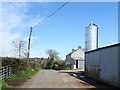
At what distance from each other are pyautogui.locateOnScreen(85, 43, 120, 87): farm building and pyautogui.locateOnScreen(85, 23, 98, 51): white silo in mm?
17131

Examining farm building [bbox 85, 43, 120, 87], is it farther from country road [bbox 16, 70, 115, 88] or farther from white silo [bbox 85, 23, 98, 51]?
white silo [bbox 85, 23, 98, 51]

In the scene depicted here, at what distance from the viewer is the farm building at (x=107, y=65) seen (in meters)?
23.2

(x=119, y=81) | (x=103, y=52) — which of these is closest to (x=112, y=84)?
(x=119, y=81)

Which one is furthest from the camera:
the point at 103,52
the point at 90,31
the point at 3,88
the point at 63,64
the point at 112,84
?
the point at 63,64

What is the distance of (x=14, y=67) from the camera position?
3194 centimetres

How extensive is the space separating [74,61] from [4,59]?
58.4 metres

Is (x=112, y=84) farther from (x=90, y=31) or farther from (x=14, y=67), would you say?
(x=90, y=31)

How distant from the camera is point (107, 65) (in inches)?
1049

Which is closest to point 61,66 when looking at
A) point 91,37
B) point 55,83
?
point 91,37

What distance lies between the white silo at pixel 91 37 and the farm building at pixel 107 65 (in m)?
17.1

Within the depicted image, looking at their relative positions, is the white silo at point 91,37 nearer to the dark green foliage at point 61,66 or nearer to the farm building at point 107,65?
the farm building at point 107,65

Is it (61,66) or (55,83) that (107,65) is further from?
(61,66)

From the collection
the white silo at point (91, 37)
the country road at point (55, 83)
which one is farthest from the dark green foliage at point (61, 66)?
the country road at point (55, 83)

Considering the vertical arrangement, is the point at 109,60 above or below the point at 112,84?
above
